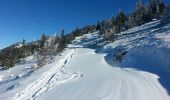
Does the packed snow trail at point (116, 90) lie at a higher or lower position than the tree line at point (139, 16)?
lower

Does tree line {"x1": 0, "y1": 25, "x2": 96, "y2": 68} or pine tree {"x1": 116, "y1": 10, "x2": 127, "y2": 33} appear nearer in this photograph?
tree line {"x1": 0, "y1": 25, "x2": 96, "y2": 68}

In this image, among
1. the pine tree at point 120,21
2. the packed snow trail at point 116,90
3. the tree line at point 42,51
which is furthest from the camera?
the pine tree at point 120,21

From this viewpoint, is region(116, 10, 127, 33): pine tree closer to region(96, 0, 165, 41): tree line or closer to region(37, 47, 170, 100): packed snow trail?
region(96, 0, 165, 41): tree line

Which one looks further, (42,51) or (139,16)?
(139,16)

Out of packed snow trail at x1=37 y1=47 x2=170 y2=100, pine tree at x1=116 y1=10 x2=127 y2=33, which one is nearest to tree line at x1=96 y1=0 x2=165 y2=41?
pine tree at x1=116 y1=10 x2=127 y2=33

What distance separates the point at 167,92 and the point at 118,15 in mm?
88263

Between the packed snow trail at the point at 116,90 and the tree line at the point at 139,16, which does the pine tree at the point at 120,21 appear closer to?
the tree line at the point at 139,16

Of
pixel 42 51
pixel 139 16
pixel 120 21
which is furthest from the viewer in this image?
pixel 139 16

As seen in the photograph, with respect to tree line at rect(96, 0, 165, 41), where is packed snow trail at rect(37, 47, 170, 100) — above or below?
below

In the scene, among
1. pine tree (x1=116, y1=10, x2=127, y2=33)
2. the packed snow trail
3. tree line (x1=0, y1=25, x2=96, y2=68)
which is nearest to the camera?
the packed snow trail

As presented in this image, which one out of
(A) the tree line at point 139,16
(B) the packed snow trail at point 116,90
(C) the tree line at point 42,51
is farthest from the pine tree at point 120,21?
(B) the packed snow trail at point 116,90

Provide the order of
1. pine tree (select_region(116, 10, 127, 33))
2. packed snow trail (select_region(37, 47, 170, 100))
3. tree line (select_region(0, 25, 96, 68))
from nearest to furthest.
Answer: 1. packed snow trail (select_region(37, 47, 170, 100))
2. tree line (select_region(0, 25, 96, 68))
3. pine tree (select_region(116, 10, 127, 33))

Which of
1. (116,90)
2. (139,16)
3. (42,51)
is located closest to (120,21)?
(139,16)

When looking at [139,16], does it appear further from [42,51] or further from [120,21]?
[42,51]
